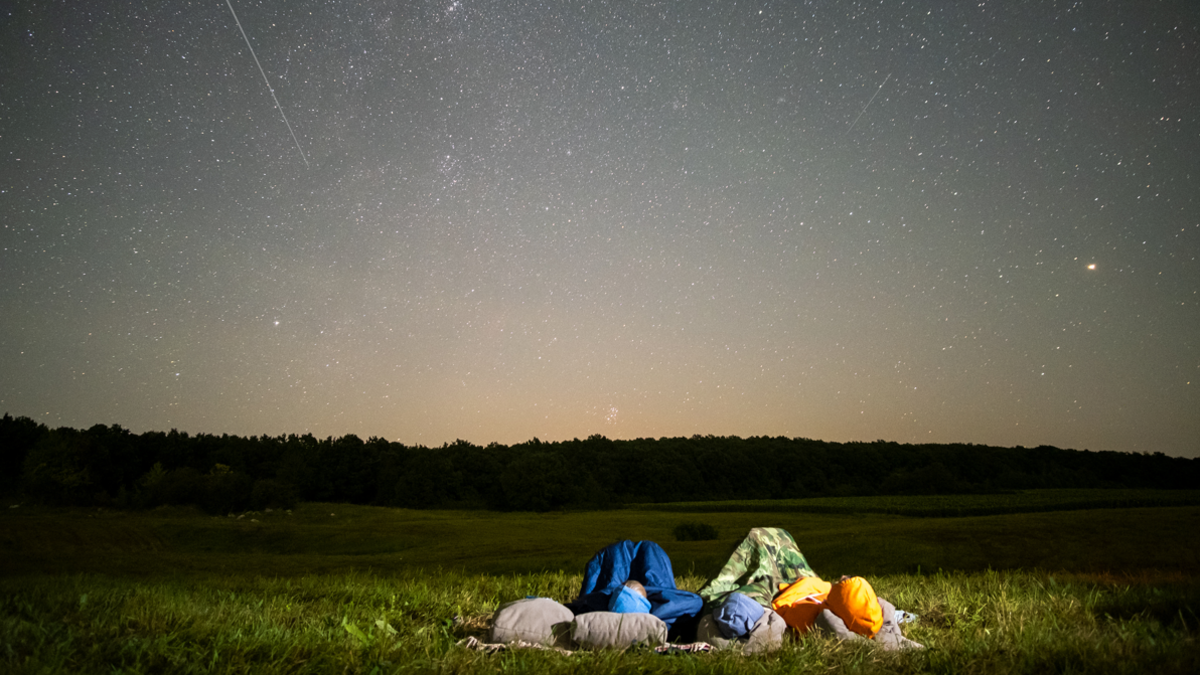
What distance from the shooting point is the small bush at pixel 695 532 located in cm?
4225

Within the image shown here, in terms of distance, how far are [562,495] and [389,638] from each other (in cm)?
8004

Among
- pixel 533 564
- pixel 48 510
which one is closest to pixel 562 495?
pixel 48 510

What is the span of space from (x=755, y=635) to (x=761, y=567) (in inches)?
110

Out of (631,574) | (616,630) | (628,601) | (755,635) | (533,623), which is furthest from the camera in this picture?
(631,574)

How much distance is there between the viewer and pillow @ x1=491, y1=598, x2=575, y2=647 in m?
6.66

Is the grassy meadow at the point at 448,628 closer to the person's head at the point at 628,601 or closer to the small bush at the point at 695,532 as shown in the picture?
the person's head at the point at 628,601

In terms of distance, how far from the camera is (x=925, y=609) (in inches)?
347

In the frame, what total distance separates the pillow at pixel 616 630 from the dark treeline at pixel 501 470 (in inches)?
2757

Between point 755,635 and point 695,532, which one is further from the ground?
point 755,635

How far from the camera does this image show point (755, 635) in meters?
6.66

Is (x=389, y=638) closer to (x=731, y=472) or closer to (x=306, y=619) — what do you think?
(x=306, y=619)

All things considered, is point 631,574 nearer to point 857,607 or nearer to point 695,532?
point 857,607

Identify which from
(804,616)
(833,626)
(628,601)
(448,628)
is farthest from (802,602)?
(448,628)

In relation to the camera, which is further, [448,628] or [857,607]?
[448,628]
